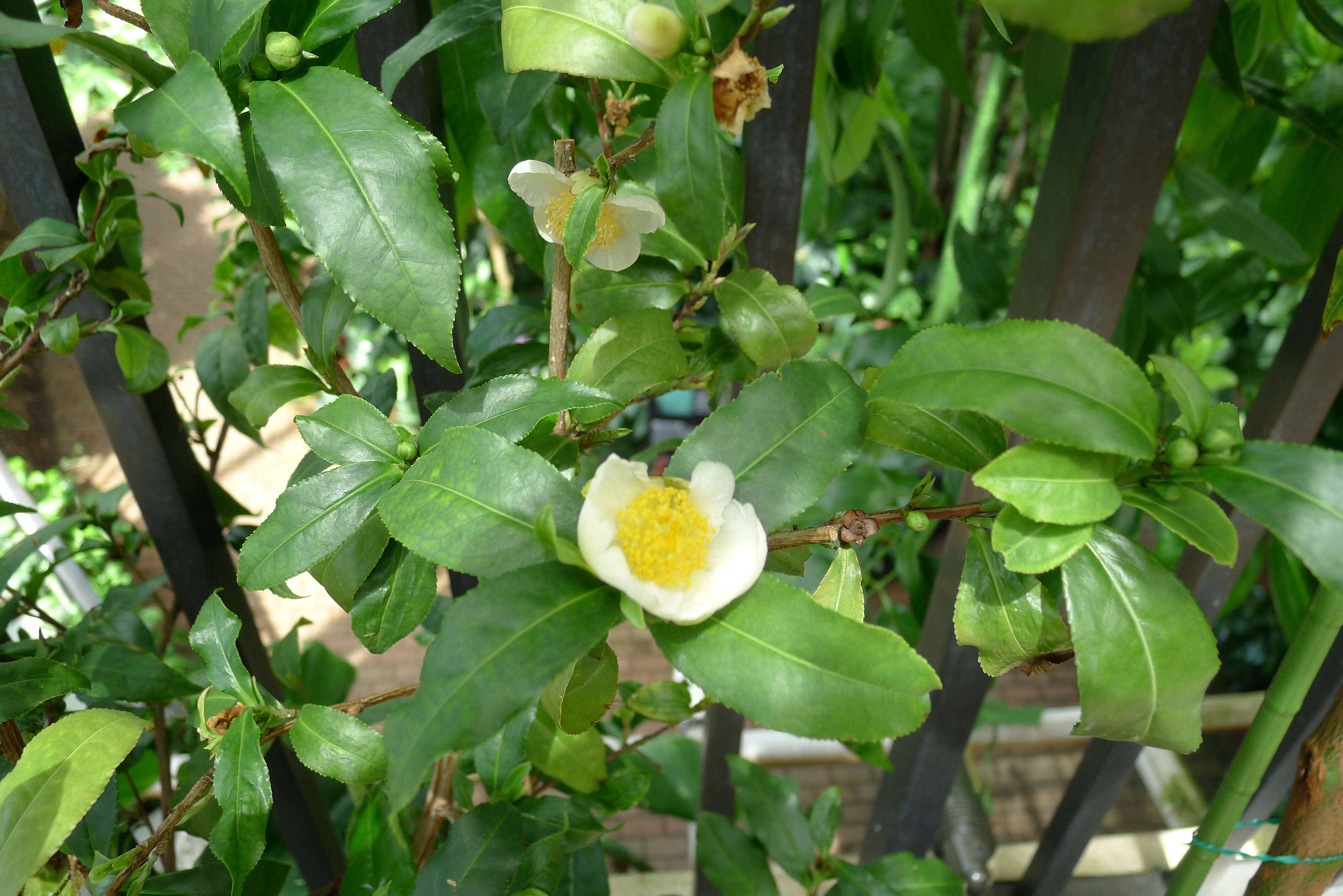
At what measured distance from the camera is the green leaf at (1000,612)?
0.46 meters

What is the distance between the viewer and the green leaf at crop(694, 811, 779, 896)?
833mm

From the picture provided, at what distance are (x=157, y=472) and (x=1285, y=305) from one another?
2.05 metres

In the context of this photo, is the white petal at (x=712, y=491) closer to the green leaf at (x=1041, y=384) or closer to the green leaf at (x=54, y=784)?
the green leaf at (x=1041, y=384)

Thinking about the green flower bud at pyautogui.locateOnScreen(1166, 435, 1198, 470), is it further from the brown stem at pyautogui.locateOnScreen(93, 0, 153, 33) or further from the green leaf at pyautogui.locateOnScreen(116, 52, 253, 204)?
the brown stem at pyautogui.locateOnScreen(93, 0, 153, 33)

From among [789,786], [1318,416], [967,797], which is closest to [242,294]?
[789,786]

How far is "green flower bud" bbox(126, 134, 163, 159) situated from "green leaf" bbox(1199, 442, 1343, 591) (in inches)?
24.3

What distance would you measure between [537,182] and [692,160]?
13cm

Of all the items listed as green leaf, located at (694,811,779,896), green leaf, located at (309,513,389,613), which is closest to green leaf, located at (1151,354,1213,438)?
green leaf, located at (309,513,389,613)

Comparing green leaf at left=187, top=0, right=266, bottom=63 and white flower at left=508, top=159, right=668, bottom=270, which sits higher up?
green leaf at left=187, top=0, right=266, bottom=63

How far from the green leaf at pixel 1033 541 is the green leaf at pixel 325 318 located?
453 mm

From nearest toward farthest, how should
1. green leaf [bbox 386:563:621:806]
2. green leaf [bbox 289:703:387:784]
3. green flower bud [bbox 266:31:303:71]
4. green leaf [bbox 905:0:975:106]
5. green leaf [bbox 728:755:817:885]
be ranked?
green leaf [bbox 386:563:621:806] → green flower bud [bbox 266:31:303:71] → green leaf [bbox 289:703:387:784] → green leaf [bbox 905:0:975:106] → green leaf [bbox 728:755:817:885]

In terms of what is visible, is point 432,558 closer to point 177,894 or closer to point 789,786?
point 177,894

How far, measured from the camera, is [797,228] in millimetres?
676

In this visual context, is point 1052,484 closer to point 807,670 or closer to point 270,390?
point 807,670
